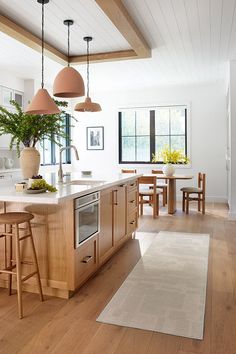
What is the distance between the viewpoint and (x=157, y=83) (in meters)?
7.60

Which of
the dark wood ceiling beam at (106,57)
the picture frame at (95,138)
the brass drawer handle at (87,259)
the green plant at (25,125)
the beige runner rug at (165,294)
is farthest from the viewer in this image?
the picture frame at (95,138)

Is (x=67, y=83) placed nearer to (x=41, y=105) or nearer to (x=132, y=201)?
(x=41, y=105)

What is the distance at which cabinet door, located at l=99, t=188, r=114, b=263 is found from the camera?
328 cm

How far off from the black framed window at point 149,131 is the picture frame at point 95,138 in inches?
19.3

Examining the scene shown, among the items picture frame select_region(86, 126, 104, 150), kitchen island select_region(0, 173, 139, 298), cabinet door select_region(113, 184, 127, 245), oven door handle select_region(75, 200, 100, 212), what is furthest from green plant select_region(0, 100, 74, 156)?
picture frame select_region(86, 126, 104, 150)

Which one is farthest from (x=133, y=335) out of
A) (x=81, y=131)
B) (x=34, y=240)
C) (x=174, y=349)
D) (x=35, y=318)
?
(x=81, y=131)

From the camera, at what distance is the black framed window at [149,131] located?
790 centimetres

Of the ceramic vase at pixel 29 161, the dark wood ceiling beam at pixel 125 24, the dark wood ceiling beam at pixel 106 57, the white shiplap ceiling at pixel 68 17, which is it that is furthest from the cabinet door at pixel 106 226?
the dark wood ceiling beam at pixel 106 57

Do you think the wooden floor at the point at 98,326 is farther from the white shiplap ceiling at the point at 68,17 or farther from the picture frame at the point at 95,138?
the picture frame at the point at 95,138

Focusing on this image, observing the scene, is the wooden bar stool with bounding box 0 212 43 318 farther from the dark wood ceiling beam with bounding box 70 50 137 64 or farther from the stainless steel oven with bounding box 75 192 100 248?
the dark wood ceiling beam with bounding box 70 50 137 64

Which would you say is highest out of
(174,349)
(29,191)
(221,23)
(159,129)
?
(221,23)

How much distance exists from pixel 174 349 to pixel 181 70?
548cm

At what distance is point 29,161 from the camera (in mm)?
3131

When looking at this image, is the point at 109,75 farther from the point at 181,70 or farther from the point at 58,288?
the point at 58,288
